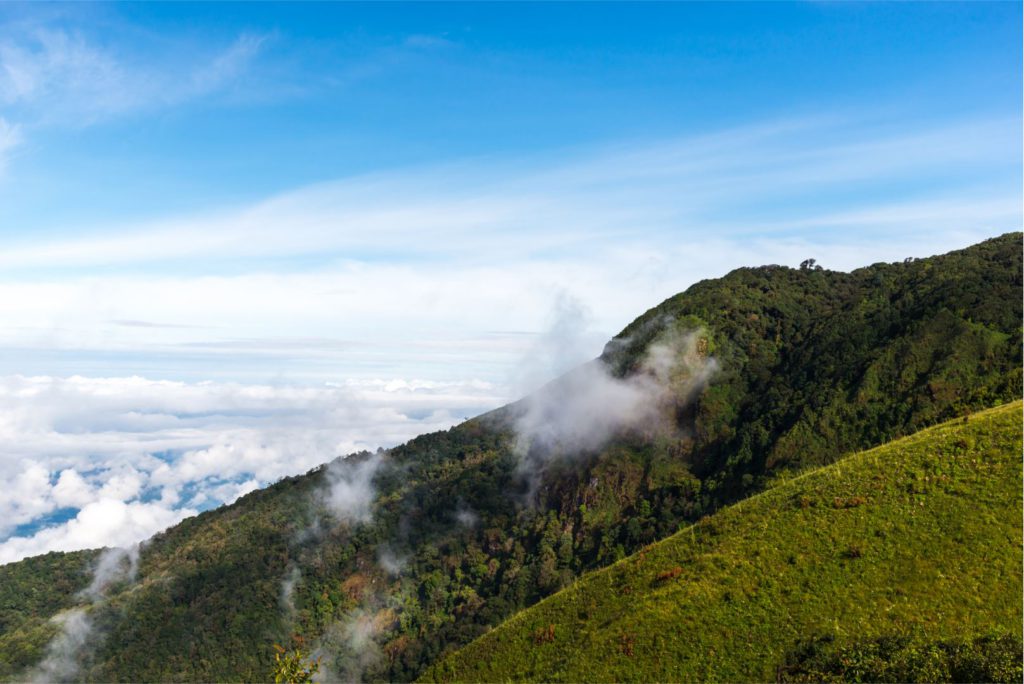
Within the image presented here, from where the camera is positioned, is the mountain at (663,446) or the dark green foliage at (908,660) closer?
the dark green foliage at (908,660)

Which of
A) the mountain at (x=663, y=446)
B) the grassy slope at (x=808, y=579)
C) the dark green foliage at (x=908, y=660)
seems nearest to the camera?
the dark green foliage at (x=908, y=660)

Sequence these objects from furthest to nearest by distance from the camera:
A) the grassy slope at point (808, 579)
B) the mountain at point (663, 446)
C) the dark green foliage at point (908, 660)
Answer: the mountain at point (663, 446), the grassy slope at point (808, 579), the dark green foliage at point (908, 660)

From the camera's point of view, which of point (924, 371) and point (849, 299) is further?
point (849, 299)

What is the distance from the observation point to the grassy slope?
37.7 metres

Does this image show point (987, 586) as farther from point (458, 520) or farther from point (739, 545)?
point (458, 520)

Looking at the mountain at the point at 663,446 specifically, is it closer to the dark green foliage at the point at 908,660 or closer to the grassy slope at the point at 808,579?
the grassy slope at the point at 808,579

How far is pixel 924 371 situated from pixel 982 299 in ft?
63.8

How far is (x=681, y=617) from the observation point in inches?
1698

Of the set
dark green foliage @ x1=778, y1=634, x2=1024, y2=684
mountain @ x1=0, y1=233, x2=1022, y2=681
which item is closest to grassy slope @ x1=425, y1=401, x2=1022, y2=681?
dark green foliage @ x1=778, y1=634, x2=1024, y2=684

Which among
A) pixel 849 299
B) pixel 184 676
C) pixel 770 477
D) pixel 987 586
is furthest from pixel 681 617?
pixel 184 676

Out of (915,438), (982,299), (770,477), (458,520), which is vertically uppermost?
(982,299)

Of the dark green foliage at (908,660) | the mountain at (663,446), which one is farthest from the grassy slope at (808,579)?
the mountain at (663,446)

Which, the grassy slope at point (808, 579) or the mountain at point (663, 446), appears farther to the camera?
the mountain at point (663, 446)

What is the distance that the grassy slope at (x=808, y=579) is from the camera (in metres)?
37.7
